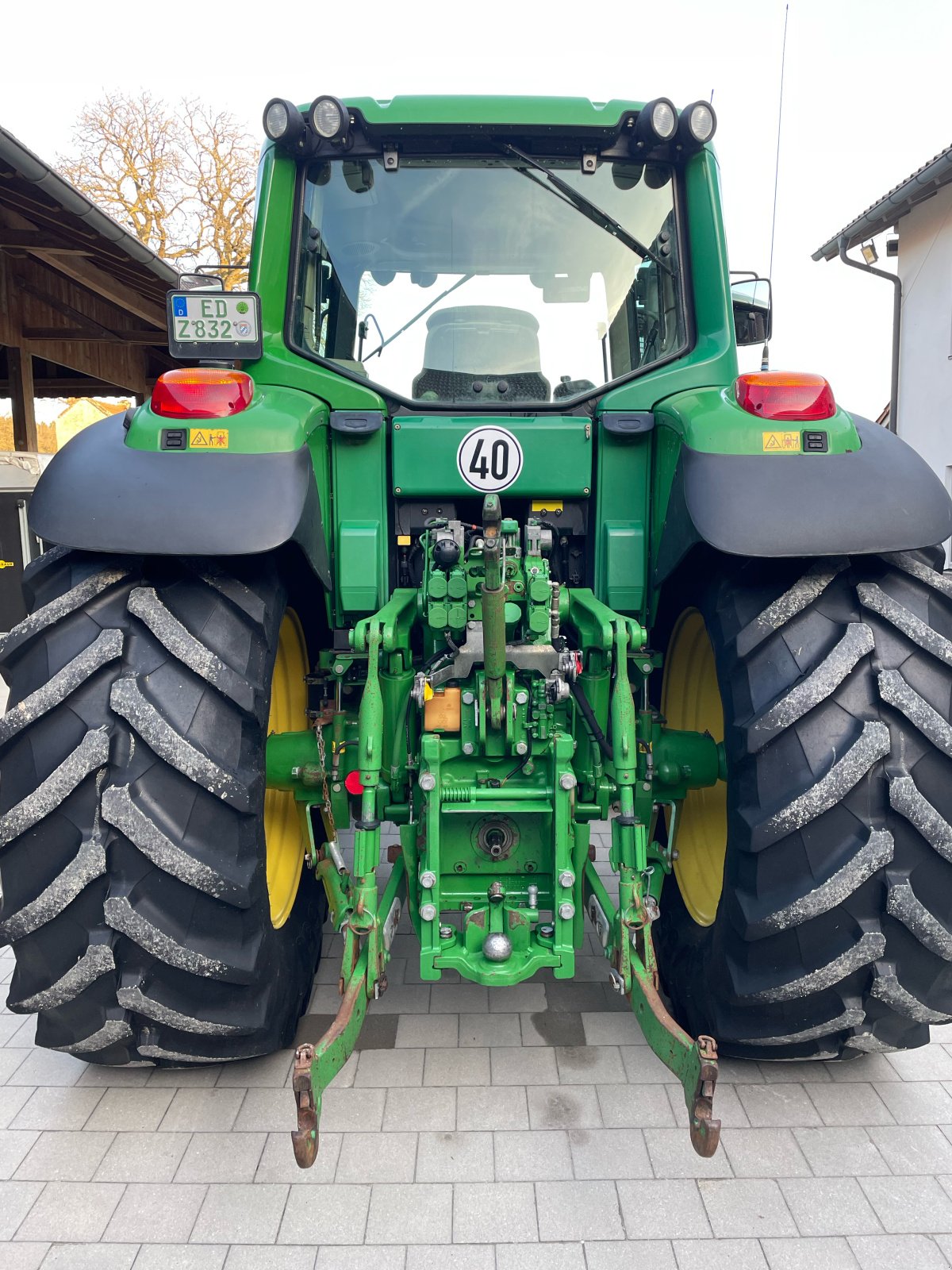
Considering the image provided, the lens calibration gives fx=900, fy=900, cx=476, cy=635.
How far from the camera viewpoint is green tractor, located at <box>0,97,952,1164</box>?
209 cm

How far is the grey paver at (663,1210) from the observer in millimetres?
2010

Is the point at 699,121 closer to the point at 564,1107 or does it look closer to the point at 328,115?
the point at 328,115

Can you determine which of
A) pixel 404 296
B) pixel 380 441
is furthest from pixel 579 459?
pixel 404 296

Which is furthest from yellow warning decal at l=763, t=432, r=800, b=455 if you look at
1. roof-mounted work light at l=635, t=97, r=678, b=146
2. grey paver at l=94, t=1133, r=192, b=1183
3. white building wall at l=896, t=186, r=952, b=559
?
white building wall at l=896, t=186, r=952, b=559

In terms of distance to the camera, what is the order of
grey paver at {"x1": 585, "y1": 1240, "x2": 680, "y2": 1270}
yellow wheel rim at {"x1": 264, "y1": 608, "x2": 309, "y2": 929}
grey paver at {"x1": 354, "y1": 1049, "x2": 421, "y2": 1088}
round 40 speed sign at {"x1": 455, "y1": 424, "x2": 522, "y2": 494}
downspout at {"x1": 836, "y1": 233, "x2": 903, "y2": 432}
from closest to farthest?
1. grey paver at {"x1": 585, "y1": 1240, "x2": 680, "y2": 1270}
2. grey paver at {"x1": 354, "y1": 1049, "x2": 421, "y2": 1088}
3. round 40 speed sign at {"x1": 455, "y1": 424, "x2": 522, "y2": 494}
4. yellow wheel rim at {"x1": 264, "y1": 608, "x2": 309, "y2": 929}
5. downspout at {"x1": 836, "y1": 233, "x2": 903, "y2": 432}

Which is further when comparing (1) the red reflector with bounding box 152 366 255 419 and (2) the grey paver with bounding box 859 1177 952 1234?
(1) the red reflector with bounding box 152 366 255 419

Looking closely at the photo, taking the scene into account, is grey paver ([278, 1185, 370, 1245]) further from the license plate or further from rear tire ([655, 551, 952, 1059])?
the license plate

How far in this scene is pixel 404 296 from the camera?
2.92 meters

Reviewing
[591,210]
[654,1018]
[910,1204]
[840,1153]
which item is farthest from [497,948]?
[591,210]

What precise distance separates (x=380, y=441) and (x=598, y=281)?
905mm

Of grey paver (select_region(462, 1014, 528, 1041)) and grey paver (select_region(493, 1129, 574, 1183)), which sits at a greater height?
grey paver (select_region(493, 1129, 574, 1183))

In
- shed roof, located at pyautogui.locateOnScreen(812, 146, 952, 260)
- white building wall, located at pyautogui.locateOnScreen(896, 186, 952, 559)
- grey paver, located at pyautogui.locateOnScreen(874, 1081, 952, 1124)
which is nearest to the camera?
grey paver, located at pyautogui.locateOnScreen(874, 1081, 952, 1124)

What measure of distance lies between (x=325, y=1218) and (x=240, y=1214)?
0.66ft

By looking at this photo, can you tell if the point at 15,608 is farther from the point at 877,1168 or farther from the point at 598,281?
the point at 877,1168
